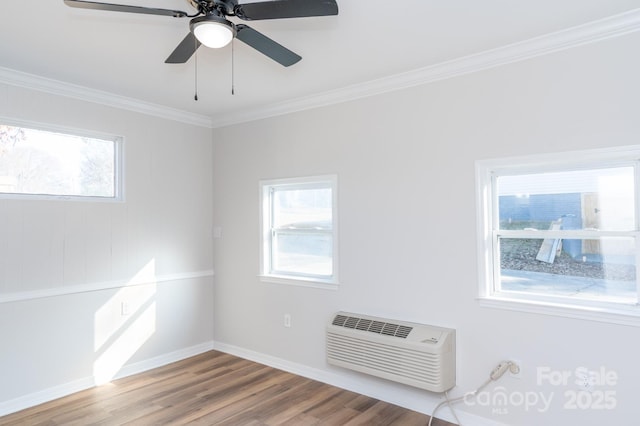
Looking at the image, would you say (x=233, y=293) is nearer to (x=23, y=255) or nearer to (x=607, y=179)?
(x=23, y=255)

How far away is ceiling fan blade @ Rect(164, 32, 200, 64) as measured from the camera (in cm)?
208

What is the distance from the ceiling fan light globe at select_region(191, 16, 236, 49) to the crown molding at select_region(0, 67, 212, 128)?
2178mm

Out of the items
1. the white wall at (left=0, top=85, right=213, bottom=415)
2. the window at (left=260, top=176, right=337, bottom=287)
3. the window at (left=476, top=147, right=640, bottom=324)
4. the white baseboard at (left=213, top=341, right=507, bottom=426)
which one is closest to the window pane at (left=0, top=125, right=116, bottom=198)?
the white wall at (left=0, top=85, right=213, bottom=415)

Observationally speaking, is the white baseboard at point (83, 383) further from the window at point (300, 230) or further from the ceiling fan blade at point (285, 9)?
the ceiling fan blade at point (285, 9)

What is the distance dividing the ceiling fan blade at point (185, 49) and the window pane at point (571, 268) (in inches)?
92.1

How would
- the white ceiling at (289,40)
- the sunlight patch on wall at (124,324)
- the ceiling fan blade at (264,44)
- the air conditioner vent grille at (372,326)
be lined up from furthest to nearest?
the sunlight patch on wall at (124,324) → the air conditioner vent grille at (372,326) → the white ceiling at (289,40) → the ceiling fan blade at (264,44)

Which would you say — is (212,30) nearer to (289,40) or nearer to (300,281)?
(289,40)

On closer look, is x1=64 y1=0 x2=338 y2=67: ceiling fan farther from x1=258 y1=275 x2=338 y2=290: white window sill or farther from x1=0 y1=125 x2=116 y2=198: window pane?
x1=258 y1=275 x2=338 y2=290: white window sill

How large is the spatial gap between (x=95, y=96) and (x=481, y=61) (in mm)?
3205

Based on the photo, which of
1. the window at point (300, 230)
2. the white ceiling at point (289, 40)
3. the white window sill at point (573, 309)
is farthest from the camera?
the window at point (300, 230)

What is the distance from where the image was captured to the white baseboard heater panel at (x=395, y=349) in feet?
9.43

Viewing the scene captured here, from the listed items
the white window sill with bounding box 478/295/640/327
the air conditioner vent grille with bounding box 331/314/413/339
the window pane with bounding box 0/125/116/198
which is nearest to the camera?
the white window sill with bounding box 478/295/640/327

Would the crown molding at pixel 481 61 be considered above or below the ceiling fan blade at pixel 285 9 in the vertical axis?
above

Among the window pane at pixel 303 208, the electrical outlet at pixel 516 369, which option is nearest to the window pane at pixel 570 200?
the electrical outlet at pixel 516 369
